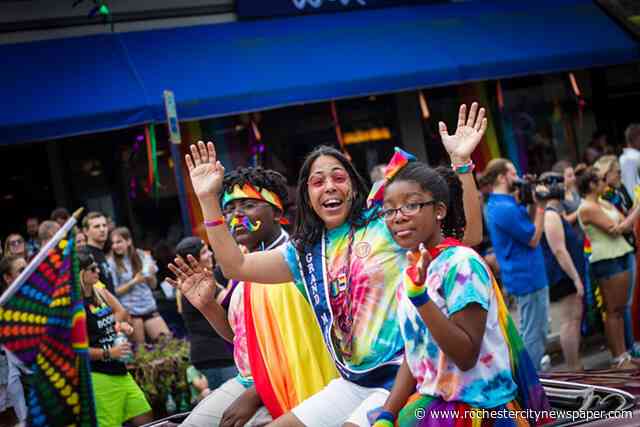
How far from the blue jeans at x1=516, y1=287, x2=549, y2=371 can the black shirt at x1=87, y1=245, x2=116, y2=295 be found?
3462 millimetres

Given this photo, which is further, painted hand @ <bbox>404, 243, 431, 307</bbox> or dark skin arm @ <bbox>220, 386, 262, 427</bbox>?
dark skin arm @ <bbox>220, 386, 262, 427</bbox>

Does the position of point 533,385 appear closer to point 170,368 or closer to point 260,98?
point 170,368

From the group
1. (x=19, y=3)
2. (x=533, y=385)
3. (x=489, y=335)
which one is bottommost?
(x=533, y=385)

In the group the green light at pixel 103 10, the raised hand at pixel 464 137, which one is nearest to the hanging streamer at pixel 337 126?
the green light at pixel 103 10

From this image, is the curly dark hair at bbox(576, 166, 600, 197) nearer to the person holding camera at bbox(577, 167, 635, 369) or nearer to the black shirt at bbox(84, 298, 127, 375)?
the person holding camera at bbox(577, 167, 635, 369)

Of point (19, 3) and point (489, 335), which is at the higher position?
point (19, 3)

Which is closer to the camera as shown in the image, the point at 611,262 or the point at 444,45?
the point at 611,262

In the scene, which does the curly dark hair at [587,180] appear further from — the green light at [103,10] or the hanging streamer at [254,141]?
the green light at [103,10]

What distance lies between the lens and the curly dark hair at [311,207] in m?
4.24

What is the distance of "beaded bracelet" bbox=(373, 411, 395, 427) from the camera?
3492mm

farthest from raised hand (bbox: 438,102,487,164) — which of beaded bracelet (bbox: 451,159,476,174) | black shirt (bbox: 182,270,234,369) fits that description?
black shirt (bbox: 182,270,234,369)

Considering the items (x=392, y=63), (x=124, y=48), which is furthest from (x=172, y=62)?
(x=392, y=63)

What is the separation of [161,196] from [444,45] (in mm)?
4304

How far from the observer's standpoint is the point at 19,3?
1105cm
